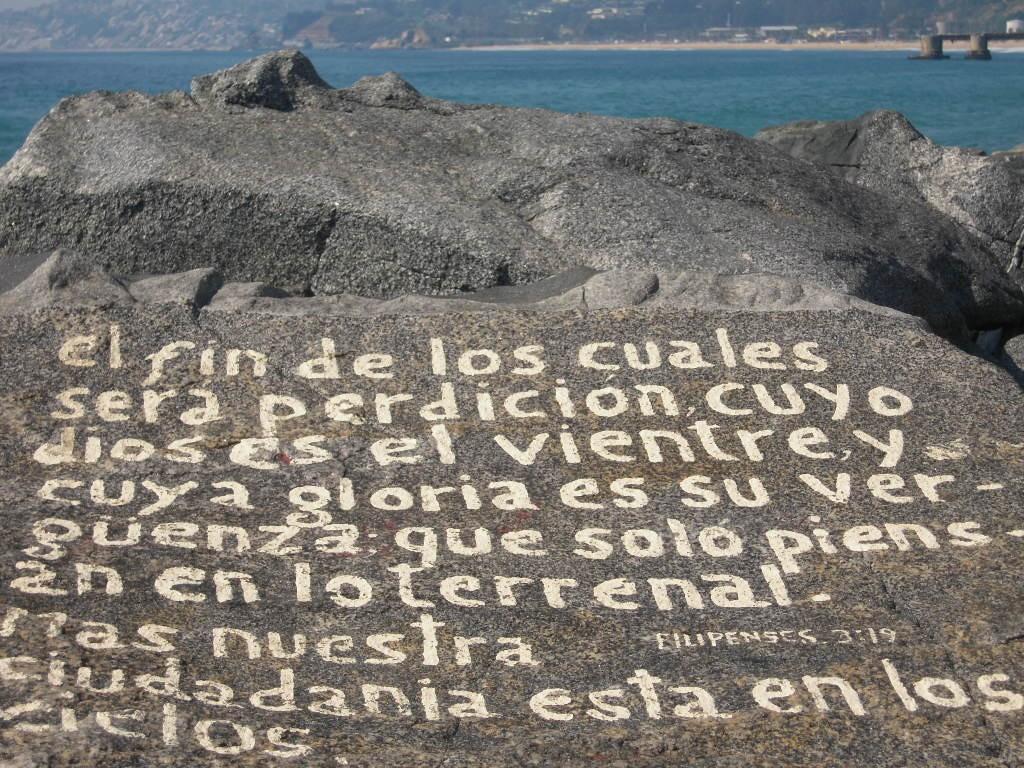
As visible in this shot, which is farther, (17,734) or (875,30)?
(875,30)

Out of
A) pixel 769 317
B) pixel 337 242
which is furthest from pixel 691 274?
pixel 337 242

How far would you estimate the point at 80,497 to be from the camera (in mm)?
3887

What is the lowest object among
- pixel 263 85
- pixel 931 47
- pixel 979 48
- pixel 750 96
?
pixel 979 48

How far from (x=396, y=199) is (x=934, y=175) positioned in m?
3.74

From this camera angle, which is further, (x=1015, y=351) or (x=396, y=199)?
(x=1015, y=351)

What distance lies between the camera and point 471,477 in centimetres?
402

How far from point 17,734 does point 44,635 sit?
401 millimetres

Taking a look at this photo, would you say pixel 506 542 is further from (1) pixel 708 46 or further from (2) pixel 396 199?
(1) pixel 708 46

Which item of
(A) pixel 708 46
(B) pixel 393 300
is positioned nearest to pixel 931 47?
(A) pixel 708 46

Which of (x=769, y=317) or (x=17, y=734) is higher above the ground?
(x=769, y=317)

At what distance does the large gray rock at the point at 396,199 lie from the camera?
535cm

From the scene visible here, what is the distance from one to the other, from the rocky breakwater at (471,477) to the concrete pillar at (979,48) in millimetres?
94037

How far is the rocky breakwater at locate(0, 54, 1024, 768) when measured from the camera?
3.16 m

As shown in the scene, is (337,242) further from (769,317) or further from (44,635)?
(44,635)
